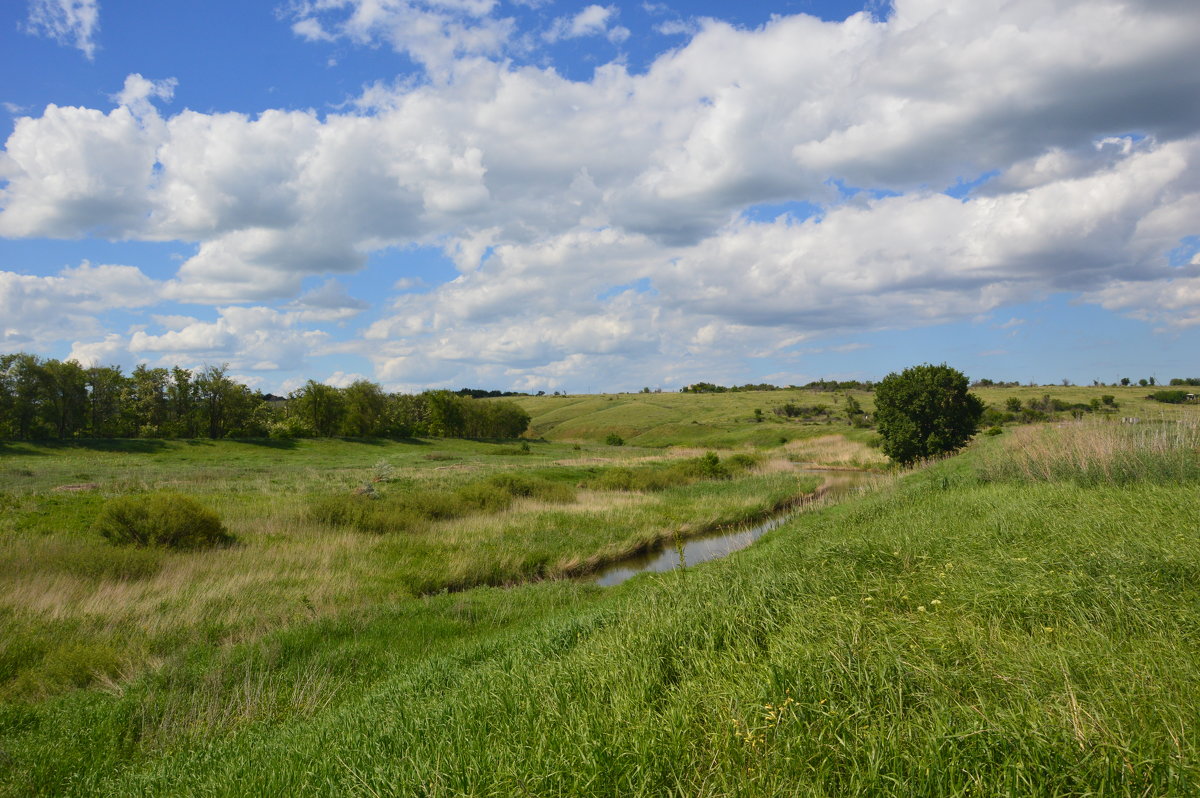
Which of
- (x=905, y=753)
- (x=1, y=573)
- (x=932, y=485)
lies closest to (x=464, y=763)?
(x=905, y=753)

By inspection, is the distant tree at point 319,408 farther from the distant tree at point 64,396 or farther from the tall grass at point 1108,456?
the tall grass at point 1108,456

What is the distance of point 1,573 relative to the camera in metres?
12.9

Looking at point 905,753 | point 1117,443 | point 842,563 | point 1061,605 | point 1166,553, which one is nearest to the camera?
point 905,753

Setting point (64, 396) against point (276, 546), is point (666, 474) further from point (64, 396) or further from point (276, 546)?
point (64, 396)

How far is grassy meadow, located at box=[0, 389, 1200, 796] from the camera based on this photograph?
3.76m

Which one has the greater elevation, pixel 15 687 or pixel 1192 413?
pixel 1192 413

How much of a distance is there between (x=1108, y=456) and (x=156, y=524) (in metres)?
22.5

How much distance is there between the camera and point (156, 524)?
53.4 ft

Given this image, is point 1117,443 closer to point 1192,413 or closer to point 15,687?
point 1192,413

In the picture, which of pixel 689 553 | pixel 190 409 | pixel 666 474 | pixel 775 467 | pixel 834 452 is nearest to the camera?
pixel 689 553

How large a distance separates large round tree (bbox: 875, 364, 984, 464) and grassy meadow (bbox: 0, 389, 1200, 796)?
16.7 meters

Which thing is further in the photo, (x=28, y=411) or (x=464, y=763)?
(x=28, y=411)

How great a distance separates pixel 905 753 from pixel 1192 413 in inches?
718

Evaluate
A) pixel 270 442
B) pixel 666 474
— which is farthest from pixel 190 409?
pixel 666 474
